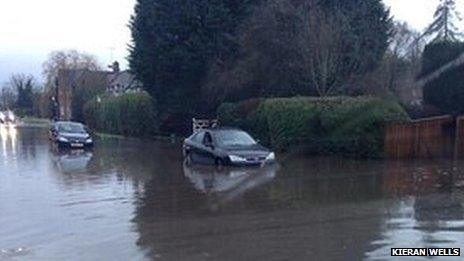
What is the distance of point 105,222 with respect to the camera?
43.0ft

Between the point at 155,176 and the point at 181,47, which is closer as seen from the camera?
the point at 155,176

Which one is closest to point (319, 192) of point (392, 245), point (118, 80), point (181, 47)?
point (392, 245)

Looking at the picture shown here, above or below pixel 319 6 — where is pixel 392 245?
below

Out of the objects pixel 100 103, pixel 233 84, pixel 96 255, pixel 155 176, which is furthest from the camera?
pixel 100 103

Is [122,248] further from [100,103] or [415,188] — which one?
[100,103]

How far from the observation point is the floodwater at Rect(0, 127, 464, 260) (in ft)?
34.0

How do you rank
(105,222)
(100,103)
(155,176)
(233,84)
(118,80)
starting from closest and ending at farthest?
(105,222)
(155,176)
(233,84)
(100,103)
(118,80)

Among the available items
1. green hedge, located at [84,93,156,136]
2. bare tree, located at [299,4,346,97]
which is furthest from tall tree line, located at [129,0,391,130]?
green hedge, located at [84,93,156,136]

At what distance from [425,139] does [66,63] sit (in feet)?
296

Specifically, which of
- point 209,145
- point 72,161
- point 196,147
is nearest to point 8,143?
point 72,161

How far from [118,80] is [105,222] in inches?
3616

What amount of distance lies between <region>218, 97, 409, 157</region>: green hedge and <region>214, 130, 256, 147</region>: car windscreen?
154 inches

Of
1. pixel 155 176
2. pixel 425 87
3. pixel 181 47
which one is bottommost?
pixel 155 176

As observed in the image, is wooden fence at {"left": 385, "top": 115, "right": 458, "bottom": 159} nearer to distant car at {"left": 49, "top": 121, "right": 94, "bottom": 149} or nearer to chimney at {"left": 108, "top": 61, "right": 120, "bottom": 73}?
distant car at {"left": 49, "top": 121, "right": 94, "bottom": 149}
